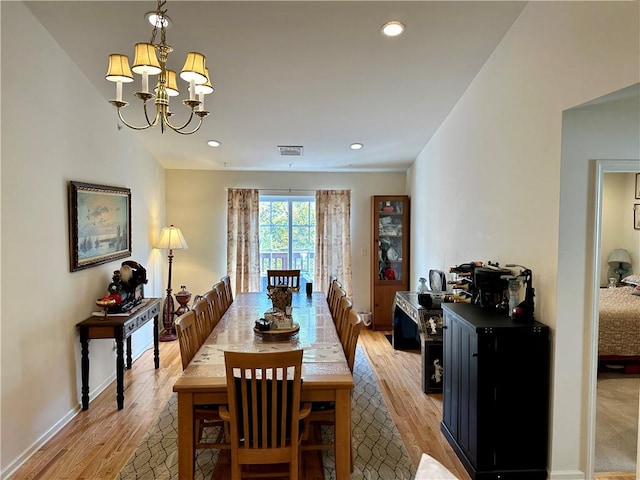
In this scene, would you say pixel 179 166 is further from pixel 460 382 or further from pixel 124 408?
pixel 460 382

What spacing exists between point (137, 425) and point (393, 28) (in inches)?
136

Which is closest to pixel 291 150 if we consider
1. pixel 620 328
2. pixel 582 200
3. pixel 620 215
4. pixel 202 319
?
pixel 202 319

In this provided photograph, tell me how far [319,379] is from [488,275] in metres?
1.37

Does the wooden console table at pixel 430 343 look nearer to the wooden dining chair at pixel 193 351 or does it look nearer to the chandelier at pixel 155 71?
the wooden dining chair at pixel 193 351

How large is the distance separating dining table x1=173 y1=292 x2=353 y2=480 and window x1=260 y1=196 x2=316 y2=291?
10.4 feet

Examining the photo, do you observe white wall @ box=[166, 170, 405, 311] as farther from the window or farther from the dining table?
the dining table

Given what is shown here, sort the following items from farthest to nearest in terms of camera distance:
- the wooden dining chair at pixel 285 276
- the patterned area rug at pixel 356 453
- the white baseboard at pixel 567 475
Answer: the wooden dining chair at pixel 285 276, the patterned area rug at pixel 356 453, the white baseboard at pixel 567 475

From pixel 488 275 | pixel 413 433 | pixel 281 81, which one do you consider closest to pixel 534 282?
pixel 488 275

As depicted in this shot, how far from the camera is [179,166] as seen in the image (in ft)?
19.0

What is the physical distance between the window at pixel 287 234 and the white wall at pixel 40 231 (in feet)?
8.87

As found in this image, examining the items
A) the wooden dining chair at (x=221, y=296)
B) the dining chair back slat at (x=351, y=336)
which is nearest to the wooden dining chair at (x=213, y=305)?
the wooden dining chair at (x=221, y=296)

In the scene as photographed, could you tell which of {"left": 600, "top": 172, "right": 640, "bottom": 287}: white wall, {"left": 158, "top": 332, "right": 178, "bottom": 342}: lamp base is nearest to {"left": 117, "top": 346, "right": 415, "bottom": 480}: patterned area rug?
{"left": 158, "top": 332, "right": 178, "bottom": 342}: lamp base

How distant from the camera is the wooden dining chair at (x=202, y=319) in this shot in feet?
8.84

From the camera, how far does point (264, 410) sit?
195 centimetres
